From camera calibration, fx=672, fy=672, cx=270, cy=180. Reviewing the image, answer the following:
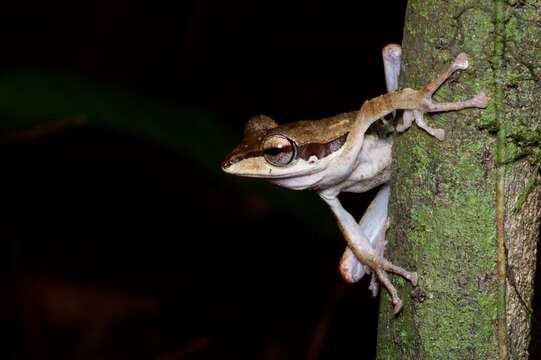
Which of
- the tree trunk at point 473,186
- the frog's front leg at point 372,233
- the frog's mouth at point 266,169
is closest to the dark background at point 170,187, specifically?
the frog's front leg at point 372,233

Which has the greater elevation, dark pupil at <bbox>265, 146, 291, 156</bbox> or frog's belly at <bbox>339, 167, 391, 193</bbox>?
dark pupil at <bbox>265, 146, 291, 156</bbox>

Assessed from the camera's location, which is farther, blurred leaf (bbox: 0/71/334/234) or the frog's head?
blurred leaf (bbox: 0/71/334/234)

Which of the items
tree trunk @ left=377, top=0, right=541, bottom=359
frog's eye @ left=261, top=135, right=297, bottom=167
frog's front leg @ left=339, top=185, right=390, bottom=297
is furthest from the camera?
frog's front leg @ left=339, top=185, right=390, bottom=297

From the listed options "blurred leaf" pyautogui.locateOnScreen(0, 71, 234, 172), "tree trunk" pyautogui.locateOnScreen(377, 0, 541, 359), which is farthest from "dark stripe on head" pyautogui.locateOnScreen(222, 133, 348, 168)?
"blurred leaf" pyautogui.locateOnScreen(0, 71, 234, 172)

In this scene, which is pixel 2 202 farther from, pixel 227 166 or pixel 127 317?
pixel 227 166

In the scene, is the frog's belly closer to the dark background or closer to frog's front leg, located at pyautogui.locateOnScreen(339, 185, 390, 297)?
frog's front leg, located at pyautogui.locateOnScreen(339, 185, 390, 297)

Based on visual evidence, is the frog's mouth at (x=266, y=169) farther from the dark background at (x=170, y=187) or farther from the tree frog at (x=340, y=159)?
the dark background at (x=170, y=187)

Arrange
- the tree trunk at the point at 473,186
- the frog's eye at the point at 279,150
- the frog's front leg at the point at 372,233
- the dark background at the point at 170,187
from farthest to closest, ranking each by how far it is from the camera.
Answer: the dark background at the point at 170,187
the frog's front leg at the point at 372,233
the frog's eye at the point at 279,150
the tree trunk at the point at 473,186
